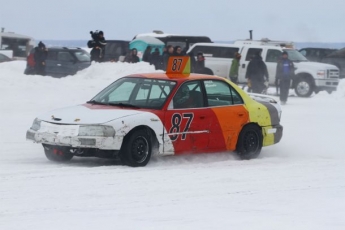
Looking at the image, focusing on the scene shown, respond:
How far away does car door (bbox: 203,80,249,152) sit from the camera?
12.8m

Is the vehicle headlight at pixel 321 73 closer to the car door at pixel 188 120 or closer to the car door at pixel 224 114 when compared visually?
the car door at pixel 224 114

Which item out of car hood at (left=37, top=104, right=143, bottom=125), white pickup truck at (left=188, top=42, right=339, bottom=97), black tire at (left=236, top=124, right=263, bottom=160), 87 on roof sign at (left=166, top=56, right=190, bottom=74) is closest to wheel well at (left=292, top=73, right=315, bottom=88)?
white pickup truck at (left=188, top=42, right=339, bottom=97)

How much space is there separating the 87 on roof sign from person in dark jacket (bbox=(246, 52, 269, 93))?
14.3 meters

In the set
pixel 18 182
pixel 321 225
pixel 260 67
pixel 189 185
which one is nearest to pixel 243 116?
pixel 189 185

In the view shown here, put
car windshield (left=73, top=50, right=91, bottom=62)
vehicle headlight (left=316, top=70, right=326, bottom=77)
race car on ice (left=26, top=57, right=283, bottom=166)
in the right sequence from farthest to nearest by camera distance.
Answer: car windshield (left=73, top=50, right=91, bottom=62) → vehicle headlight (left=316, top=70, right=326, bottom=77) → race car on ice (left=26, top=57, right=283, bottom=166)

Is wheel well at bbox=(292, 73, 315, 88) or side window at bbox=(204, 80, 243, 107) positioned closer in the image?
side window at bbox=(204, 80, 243, 107)

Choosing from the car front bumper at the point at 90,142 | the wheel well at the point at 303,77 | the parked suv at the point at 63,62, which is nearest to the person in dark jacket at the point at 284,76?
the wheel well at the point at 303,77

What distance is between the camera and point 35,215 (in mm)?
8305

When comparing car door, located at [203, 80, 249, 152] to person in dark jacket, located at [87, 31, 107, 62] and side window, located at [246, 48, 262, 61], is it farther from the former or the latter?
person in dark jacket, located at [87, 31, 107, 62]

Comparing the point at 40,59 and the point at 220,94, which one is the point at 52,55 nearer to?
the point at 40,59

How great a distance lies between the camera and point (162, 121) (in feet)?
39.6

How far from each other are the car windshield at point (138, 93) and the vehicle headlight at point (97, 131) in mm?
890

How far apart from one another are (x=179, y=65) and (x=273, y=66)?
61.0 ft

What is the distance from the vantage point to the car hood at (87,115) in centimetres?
1168
